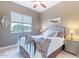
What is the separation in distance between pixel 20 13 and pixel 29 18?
817 mm

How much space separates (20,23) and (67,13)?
2.68m

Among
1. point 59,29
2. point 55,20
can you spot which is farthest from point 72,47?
point 55,20

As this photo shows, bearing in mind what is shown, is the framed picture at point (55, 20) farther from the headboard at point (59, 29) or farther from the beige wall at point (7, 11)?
the beige wall at point (7, 11)

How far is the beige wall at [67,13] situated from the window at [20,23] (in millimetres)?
1406

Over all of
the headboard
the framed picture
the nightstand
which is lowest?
the nightstand

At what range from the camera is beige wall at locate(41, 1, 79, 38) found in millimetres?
4254

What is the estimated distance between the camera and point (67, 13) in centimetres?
462

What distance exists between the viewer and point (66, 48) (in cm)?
381

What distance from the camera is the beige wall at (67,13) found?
425 centimetres

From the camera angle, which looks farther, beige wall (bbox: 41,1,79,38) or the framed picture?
the framed picture

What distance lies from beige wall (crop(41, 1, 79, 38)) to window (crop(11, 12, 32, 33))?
55.4 inches

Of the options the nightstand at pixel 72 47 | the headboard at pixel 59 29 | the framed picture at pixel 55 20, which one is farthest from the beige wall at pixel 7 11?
the nightstand at pixel 72 47

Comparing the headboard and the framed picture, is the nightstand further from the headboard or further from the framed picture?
the framed picture

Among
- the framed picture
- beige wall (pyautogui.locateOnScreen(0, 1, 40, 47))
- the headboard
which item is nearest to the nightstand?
the headboard
